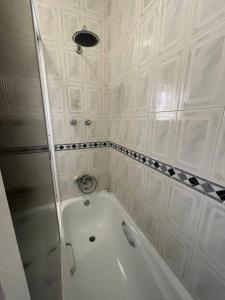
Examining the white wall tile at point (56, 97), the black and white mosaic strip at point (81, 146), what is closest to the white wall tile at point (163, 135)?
the black and white mosaic strip at point (81, 146)

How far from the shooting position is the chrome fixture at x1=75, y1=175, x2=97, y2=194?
1.68 m

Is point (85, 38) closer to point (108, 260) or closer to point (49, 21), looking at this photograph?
point (49, 21)

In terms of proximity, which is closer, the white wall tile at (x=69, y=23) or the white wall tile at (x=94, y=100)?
the white wall tile at (x=69, y=23)

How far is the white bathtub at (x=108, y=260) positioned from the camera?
0.88 m

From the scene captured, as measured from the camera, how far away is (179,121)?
0.71 meters

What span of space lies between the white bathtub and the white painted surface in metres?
0.76

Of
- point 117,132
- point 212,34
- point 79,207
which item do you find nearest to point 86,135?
point 117,132

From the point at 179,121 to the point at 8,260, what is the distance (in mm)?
807

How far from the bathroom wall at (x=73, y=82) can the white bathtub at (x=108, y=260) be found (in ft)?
1.23

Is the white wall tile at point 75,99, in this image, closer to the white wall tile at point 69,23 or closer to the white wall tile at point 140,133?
the white wall tile at point 69,23

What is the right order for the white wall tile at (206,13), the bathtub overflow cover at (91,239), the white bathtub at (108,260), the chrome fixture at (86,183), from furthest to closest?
the chrome fixture at (86,183), the bathtub overflow cover at (91,239), the white bathtub at (108,260), the white wall tile at (206,13)

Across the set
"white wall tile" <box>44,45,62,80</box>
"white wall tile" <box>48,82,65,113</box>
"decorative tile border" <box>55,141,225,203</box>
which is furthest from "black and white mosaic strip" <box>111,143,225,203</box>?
"white wall tile" <box>44,45,62,80</box>

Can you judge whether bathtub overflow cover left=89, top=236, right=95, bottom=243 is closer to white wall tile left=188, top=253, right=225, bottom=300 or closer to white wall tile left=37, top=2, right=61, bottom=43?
white wall tile left=188, top=253, right=225, bottom=300

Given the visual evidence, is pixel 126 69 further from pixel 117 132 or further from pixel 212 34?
pixel 212 34
